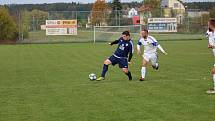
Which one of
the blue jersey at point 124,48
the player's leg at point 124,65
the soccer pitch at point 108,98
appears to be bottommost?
the soccer pitch at point 108,98

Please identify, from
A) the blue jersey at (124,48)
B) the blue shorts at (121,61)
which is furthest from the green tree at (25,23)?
the blue jersey at (124,48)

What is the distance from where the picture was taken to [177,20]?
59.7 m

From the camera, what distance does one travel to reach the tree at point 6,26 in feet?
175

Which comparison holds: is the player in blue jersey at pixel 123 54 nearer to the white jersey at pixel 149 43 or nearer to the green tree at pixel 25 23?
the white jersey at pixel 149 43

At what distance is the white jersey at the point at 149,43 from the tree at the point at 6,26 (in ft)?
129

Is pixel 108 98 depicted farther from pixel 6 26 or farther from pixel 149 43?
pixel 6 26

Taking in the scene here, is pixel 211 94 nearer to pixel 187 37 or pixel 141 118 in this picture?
pixel 141 118

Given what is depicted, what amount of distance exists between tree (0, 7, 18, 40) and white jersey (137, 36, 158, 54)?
3919cm

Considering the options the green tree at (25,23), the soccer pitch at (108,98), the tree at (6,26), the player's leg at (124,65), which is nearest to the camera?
the soccer pitch at (108,98)

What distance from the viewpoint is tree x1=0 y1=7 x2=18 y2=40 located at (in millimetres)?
53406

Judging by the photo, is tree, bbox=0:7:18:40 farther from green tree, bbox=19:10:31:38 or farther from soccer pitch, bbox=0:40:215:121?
soccer pitch, bbox=0:40:215:121

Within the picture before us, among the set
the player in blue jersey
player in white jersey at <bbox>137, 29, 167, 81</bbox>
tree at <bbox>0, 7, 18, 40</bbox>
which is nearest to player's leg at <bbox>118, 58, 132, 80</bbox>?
the player in blue jersey

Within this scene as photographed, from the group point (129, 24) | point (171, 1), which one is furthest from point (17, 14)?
point (171, 1)

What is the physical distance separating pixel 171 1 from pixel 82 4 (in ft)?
156
